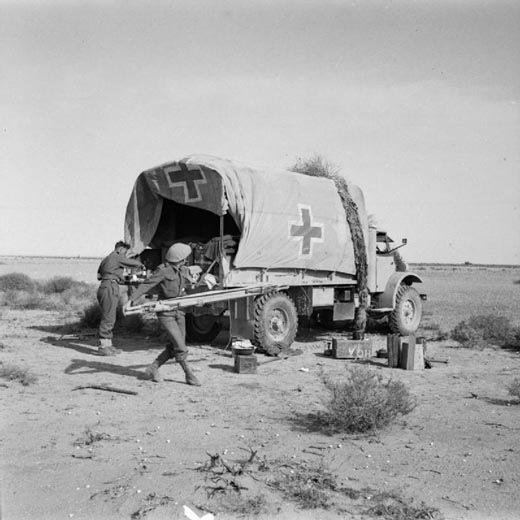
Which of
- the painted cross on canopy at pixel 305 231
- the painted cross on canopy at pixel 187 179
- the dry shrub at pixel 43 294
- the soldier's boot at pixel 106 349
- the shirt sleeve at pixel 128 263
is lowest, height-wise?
the dry shrub at pixel 43 294

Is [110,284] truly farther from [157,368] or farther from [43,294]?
[43,294]

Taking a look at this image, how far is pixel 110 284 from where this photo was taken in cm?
1093

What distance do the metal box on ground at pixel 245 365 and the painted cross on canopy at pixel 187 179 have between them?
306cm

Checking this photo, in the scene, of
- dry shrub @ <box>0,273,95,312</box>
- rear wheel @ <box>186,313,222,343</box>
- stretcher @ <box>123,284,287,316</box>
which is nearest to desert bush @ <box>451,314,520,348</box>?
stretcher @ <box>123,284,287,316</box>

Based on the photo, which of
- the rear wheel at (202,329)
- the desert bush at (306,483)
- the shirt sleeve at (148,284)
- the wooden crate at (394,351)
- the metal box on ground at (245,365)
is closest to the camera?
the desert bush at (306,483)

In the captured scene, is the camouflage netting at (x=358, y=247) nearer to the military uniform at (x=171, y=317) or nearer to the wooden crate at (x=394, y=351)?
the wooden crate at (x=394, y=351)

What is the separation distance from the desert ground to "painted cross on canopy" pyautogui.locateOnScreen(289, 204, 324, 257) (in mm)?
2623

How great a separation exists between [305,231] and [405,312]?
12.4 feet

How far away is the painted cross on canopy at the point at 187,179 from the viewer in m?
10.5

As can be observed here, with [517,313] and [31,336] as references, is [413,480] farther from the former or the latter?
[517,313]

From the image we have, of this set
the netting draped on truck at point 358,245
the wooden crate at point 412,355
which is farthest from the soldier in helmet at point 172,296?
the netting draped on truck at point 358,245

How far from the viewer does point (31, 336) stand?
12.7 meters

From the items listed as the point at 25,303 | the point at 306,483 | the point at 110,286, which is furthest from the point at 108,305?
the point at 25,303

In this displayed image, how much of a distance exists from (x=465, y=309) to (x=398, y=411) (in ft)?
51.2
